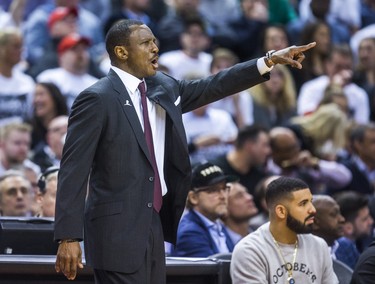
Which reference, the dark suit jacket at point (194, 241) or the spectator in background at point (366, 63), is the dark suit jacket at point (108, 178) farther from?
the spectator in background at point (366, 63)

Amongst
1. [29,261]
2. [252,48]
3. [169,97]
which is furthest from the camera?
[252,48]

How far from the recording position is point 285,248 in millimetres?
6312

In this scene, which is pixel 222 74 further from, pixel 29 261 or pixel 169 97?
pixel 29 261

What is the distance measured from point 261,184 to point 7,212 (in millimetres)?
2276

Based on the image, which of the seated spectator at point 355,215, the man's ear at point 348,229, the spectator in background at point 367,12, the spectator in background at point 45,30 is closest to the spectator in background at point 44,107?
the spectator in background at point 45,30

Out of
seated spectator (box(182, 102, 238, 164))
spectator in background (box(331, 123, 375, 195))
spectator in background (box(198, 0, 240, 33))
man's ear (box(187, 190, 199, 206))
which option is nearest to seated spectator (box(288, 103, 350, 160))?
spectator in background (box(331, 123, 375, 195))

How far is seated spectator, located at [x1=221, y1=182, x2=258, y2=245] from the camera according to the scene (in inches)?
329

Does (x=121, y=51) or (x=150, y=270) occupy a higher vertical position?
(x=121, y=51)

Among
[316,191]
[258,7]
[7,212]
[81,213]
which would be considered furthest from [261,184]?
[258,7]

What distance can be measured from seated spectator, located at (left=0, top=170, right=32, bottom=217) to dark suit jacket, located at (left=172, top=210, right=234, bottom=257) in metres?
1.40

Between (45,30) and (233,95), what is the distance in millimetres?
2609

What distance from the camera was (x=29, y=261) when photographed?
571cm

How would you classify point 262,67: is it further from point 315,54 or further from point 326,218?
point 315,54

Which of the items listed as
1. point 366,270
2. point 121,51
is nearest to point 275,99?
point 366,270
